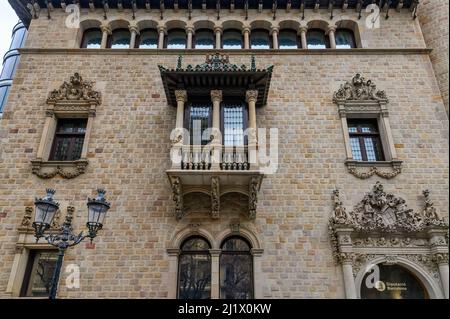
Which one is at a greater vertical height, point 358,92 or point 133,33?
point 133,33

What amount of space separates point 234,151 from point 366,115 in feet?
16.1

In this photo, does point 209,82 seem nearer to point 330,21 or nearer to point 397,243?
point 330,21

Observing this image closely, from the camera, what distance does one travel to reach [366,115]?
39.8 ft

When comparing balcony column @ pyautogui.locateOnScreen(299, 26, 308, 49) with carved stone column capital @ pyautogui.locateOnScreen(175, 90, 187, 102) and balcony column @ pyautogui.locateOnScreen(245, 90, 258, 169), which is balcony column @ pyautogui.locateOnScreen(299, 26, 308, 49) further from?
carved stone column capital @ pyautogui.locateOnScreen(175, 90, 187, 102)

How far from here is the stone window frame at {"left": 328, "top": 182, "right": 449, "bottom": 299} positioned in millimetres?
9625

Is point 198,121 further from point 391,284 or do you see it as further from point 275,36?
point 391,284

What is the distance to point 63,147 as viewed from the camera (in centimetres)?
1178

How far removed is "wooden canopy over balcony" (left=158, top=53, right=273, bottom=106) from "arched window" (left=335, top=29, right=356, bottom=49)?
447 centimetres

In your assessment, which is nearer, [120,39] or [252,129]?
[252,129]

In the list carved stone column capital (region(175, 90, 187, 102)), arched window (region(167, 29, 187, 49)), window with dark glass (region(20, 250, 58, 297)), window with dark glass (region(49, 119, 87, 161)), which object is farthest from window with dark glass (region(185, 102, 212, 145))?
window with dark glass (region(20, 250, 58, 297))

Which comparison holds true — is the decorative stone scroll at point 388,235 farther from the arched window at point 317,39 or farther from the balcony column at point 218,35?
the balcony column at point 218,35

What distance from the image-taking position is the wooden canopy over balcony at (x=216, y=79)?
10.8 m

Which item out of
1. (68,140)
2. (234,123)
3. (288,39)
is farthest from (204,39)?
(68,140)

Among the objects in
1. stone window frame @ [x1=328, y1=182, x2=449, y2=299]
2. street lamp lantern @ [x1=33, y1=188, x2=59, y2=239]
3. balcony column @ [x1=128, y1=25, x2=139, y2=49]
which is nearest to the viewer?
street lamp lantern @ [x1=33, y1=188, x2=59, y2=239]
